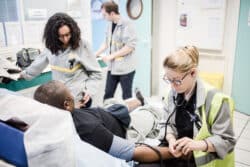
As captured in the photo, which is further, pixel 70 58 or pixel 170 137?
pixel 70 58

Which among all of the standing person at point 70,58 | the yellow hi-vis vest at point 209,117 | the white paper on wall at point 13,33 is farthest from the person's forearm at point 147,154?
the white paper on wall at point 13,33

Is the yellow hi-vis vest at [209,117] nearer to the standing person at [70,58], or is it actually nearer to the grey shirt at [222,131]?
the grey shirt at [222,131]

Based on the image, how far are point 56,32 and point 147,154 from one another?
1.17 metres

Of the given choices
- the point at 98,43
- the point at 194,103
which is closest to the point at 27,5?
the point at 98,43

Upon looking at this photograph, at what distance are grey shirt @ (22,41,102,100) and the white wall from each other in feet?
7.26

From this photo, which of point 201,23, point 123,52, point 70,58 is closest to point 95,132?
point 70,58

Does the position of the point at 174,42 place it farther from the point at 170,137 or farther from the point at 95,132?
the point at 95,132

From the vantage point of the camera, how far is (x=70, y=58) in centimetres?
200

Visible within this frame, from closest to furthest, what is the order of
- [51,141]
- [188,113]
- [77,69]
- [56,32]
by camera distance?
[51,141] → [188,113] → [56,32] → [77,69]

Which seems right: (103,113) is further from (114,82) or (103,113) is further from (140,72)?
(140,72)

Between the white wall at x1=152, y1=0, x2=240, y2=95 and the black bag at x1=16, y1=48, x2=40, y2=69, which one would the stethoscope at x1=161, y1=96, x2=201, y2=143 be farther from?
the white wall at x1=152, y1=0, x2=240, y2=95

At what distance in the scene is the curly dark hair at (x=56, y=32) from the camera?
6.29 feet

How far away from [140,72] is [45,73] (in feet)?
6.44

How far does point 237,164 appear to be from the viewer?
7.62 feet
